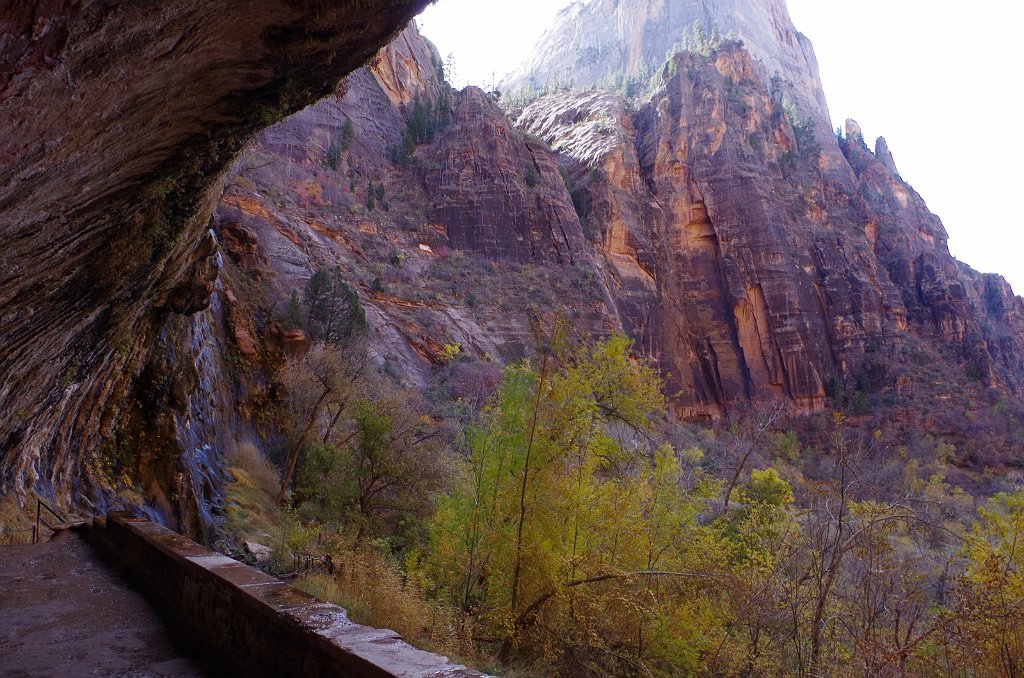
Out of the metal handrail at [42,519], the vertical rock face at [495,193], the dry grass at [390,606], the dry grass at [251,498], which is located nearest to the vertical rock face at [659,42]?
the vertical rock face at [495,193]

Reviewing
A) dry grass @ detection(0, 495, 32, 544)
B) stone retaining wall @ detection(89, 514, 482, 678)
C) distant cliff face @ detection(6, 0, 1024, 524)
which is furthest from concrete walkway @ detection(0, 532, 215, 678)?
distant cliff face @ detection(6, 0, 1024, 524)

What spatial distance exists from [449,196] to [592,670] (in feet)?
151

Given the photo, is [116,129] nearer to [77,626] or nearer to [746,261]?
[77,626]

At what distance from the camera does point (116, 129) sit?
337 cm

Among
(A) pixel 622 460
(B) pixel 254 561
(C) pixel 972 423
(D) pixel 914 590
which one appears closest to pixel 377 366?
(B) pixel 254 561

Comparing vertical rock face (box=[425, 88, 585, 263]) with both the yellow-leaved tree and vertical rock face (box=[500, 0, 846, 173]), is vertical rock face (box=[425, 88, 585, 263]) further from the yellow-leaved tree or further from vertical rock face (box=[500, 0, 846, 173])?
the yellow-leaved tree

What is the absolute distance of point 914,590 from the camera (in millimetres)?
8719

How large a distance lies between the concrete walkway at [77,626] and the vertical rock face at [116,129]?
1.91 m

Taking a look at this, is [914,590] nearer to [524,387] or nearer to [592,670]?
[592,670]

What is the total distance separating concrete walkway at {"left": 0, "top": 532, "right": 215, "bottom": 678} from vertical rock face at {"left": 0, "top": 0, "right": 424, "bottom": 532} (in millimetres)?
1913

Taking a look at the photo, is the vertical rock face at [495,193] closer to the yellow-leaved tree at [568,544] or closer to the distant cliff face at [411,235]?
the distant cliff face at [411,235]

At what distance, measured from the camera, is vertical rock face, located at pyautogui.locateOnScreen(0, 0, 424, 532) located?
2613mm

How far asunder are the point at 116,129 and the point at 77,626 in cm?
383

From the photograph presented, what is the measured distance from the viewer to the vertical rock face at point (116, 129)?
2613mm
